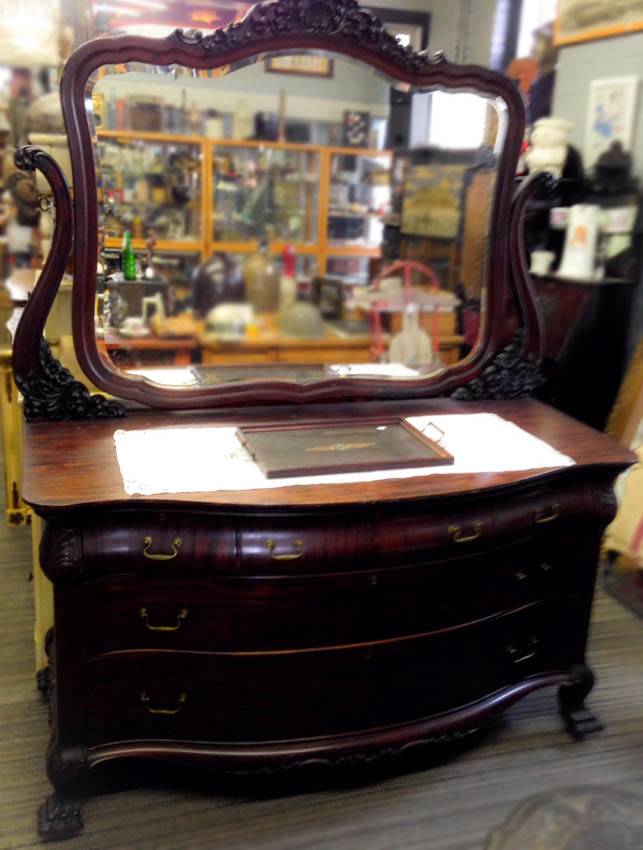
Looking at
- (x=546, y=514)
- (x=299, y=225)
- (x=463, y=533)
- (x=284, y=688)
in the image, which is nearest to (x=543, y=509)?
(x=546, y=514)

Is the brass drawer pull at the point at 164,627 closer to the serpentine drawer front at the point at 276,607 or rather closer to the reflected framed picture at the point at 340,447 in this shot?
the serpentine drawer front at the point at 276,607

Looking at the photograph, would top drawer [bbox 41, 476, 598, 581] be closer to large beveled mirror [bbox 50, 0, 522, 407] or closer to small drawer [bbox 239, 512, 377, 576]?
small drawer [bbox 239, 512, 377, 576]

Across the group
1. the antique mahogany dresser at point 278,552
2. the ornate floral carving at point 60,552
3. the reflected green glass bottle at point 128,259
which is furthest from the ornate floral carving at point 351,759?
the reflected green glass bottle at point 128,259

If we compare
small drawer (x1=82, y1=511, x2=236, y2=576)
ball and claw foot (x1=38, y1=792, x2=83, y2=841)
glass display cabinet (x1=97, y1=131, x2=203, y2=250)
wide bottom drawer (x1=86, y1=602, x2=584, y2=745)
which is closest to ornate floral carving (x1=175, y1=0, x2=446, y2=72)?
glass display cabinet (x1=97, y1=131, x2=203, y2=250)

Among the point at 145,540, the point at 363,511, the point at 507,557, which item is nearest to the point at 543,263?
the point at 507,557

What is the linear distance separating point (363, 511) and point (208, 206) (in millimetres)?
1027

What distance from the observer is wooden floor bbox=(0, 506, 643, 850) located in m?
1.85

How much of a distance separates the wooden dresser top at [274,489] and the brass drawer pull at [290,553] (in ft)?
0.32

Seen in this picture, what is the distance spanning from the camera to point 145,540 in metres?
1.69

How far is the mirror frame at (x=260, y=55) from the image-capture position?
5.98 ft

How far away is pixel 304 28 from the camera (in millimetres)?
1914

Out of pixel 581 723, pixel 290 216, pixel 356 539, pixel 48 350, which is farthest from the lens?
pixel 290 216

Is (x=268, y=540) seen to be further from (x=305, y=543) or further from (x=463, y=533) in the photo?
(x=463, y=533)

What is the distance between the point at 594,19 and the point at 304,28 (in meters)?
1.59
